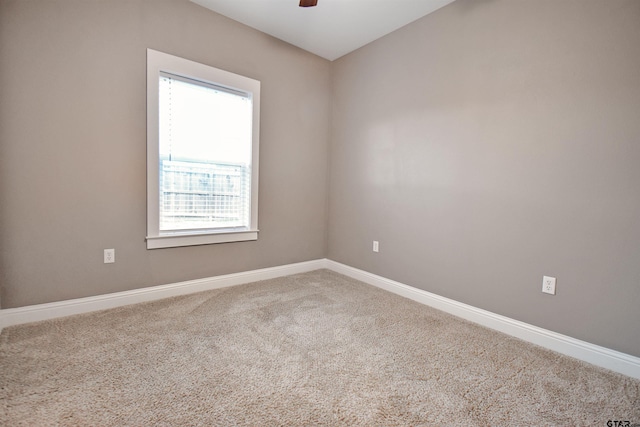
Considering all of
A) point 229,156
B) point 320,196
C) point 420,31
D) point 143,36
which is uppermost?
point 420,31

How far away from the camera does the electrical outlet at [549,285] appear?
2.00 meters

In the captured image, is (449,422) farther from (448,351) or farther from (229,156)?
(229,156)

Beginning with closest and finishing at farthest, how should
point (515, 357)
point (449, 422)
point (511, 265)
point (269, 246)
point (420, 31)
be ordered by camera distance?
point (449, 422)
point (515, 357)
point (511, 265)
point (420, 31)
point (269, 246)

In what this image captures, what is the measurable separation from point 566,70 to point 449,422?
2256 mm

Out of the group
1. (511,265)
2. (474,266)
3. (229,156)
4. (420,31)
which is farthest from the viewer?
(229,156)

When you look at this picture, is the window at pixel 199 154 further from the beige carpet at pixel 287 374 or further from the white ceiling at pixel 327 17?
the beige carpet at pixel 287 374

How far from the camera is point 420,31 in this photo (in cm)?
275

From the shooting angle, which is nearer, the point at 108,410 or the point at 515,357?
the point at 108,410

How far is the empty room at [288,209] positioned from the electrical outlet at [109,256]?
18 millimetres

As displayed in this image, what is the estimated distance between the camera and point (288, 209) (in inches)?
138

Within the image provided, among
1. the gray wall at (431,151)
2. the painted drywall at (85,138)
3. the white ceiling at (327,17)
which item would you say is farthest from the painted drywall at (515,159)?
the painted drywall at (85,138)

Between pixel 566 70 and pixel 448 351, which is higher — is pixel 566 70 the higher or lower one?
the higher one

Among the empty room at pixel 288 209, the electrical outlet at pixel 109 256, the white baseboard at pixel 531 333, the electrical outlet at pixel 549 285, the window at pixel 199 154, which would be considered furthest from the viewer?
the window at pixel 199 154

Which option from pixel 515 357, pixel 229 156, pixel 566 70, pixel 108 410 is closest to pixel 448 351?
pixel 515 357
